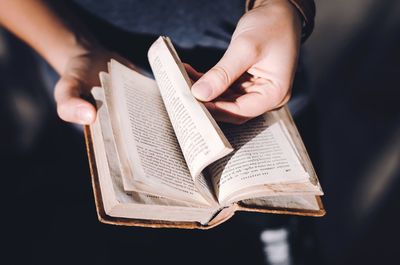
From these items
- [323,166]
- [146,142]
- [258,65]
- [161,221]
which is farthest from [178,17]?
[323,166]

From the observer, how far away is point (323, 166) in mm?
1429

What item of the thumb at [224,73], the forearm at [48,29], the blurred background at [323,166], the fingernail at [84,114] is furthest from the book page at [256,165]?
the blurred background at [323,166]

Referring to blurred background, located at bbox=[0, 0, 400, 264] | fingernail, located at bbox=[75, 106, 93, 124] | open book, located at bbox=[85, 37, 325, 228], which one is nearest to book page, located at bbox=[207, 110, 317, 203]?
open book, located at bbox=[85, 37, 325, 228]

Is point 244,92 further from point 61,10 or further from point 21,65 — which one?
point 21,65

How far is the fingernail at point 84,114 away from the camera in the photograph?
750 millimetres

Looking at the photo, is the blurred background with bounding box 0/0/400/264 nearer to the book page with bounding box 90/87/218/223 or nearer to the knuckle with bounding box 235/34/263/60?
the book page with bounding box 90/87/218/223

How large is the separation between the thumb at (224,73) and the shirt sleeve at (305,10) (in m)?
0.20

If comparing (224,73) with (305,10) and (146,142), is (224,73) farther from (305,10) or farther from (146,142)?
(305,10)

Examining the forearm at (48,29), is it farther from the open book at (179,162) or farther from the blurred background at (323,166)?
the blurred background at (323,166)

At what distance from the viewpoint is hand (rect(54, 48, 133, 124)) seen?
754 mm

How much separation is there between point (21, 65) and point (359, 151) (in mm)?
1504

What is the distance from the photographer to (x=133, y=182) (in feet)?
1.95

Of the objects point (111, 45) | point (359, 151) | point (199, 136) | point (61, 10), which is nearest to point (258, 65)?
point (199, 136)

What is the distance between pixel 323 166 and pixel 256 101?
80 centimetres
